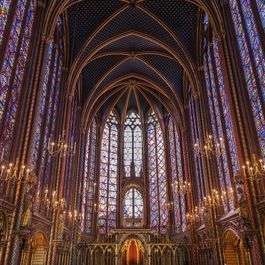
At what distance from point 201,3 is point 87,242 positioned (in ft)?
73.3

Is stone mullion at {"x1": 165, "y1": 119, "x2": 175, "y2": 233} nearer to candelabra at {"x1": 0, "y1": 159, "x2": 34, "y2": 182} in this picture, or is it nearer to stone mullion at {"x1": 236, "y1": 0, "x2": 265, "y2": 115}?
stone mullion at {"x1": 236, "y1": 0, "x2": 265, "y2": 115}

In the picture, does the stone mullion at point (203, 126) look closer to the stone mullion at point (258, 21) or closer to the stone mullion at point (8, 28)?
the stone mullion at point (258, 21)

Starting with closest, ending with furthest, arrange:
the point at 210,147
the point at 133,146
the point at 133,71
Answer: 1. the point at 210,147
2. the point at 133,71
3. the point at 133,146

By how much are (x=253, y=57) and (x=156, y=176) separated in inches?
827

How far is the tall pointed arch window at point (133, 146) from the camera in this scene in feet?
111

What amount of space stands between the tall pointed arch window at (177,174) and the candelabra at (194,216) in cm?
244

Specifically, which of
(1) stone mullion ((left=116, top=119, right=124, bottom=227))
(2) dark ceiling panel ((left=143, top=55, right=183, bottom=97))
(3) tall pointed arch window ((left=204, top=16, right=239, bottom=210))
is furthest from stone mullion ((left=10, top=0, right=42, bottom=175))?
(1) stone mullion ((left=116, top=119, right=124, bottom=227))

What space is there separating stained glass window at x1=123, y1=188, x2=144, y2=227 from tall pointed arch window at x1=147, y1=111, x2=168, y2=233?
1.23m

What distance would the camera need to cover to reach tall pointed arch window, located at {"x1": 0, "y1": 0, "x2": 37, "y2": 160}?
12586 mm

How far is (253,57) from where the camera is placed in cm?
1416

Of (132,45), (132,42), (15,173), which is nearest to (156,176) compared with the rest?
(132,45)

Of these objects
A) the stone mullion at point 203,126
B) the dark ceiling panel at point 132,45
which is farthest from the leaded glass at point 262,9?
the dark ceiling panel at point 132,45

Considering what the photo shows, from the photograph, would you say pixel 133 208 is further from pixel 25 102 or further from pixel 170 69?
pixel 25 102

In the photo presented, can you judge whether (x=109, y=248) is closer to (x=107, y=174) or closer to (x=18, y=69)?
(x=107, y=174)
